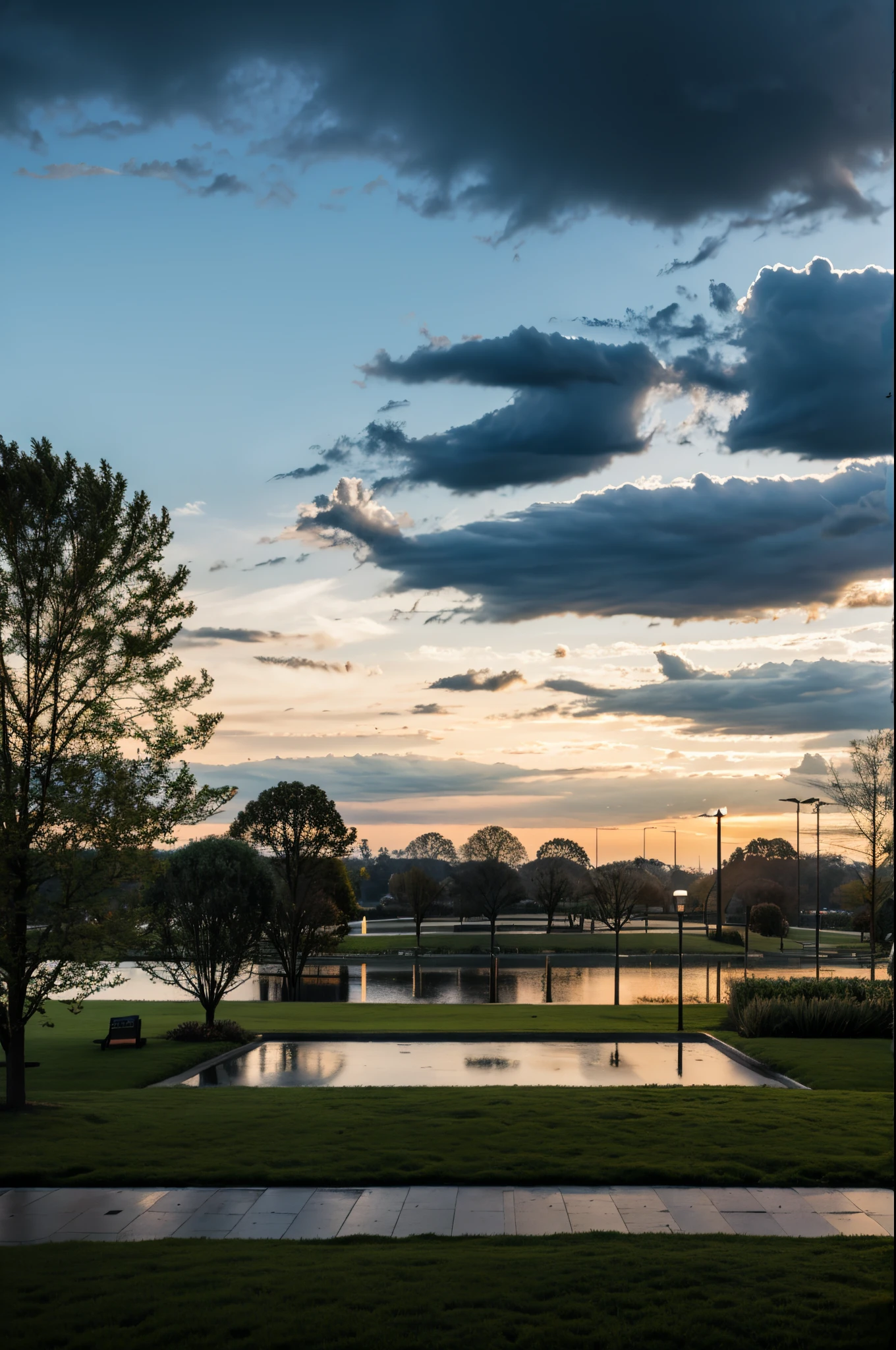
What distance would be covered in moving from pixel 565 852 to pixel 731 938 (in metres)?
69.6

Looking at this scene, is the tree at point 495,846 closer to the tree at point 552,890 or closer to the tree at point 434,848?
the tree at point 552,890

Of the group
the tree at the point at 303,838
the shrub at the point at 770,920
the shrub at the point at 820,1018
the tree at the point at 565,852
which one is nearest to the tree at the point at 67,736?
the shrub at the point at 820,1018

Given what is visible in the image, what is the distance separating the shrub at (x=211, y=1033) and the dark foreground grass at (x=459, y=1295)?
1879 cm

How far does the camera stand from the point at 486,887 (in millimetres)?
84062

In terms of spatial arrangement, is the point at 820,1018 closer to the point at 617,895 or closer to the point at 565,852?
the point at 617,895

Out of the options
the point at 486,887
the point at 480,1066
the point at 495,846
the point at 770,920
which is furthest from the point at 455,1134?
the point at 495,846

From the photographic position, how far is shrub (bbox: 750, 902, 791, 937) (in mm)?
82938

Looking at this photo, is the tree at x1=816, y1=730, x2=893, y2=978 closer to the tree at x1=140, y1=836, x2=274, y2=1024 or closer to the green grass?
the green grass

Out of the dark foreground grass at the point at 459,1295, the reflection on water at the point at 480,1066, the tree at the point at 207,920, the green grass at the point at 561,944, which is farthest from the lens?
the green grass at the point at 561,944

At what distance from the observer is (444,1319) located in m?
7.52

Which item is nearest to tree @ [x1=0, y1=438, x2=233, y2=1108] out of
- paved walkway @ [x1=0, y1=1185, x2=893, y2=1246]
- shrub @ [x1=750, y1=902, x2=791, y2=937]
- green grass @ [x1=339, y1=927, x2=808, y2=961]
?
paved walkway @ [x1=0, y1=1185, x2=893, y2=1246]

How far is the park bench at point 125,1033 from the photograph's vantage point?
26.5 meters

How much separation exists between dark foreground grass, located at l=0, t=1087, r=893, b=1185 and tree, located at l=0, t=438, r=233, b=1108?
2.67 metres

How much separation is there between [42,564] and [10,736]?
3.04 metres
